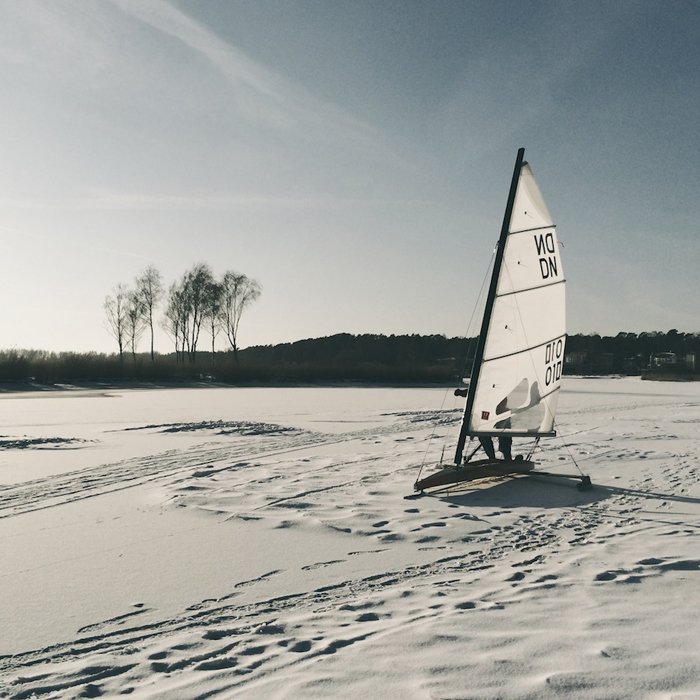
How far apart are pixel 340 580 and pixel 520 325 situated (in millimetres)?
5313

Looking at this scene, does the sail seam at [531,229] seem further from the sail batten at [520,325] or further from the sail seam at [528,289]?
the sail seam at [528,289]

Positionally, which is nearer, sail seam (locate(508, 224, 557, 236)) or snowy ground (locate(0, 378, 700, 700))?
snowy ground (locate(0, 378, 700, 700))

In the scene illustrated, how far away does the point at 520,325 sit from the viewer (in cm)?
909

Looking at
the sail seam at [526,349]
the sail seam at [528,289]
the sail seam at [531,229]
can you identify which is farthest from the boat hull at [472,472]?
the sail seam at [531,229]

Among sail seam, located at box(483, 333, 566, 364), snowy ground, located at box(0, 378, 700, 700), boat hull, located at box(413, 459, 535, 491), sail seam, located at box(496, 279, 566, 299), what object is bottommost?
snowy ground, located at box(0, 378, 700, 700)

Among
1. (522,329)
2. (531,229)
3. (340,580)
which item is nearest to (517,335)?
(522,329)

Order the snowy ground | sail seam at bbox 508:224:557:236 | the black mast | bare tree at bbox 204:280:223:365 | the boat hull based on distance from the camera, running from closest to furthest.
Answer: the snowy ground < the boat hull < the black mast < sail seam at bbox 508:224:557:236 < bare tree at bbox 204:280:223:365

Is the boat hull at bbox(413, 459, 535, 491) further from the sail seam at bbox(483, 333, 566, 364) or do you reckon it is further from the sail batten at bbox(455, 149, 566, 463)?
the sail seam at bbox(483, 333, 566, 364)

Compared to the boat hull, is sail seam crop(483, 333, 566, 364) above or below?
above

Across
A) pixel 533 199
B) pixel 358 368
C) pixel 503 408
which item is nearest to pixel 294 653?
pixel 503 408

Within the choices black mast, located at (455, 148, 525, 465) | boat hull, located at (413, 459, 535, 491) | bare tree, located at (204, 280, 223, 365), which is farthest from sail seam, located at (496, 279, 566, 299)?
bare tree, located at (204, 280, 223, 365)

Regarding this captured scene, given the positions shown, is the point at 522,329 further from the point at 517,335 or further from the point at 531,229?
the point at 531,229

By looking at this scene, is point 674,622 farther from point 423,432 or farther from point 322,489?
point 423,432

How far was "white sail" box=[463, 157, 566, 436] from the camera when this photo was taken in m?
8.83
